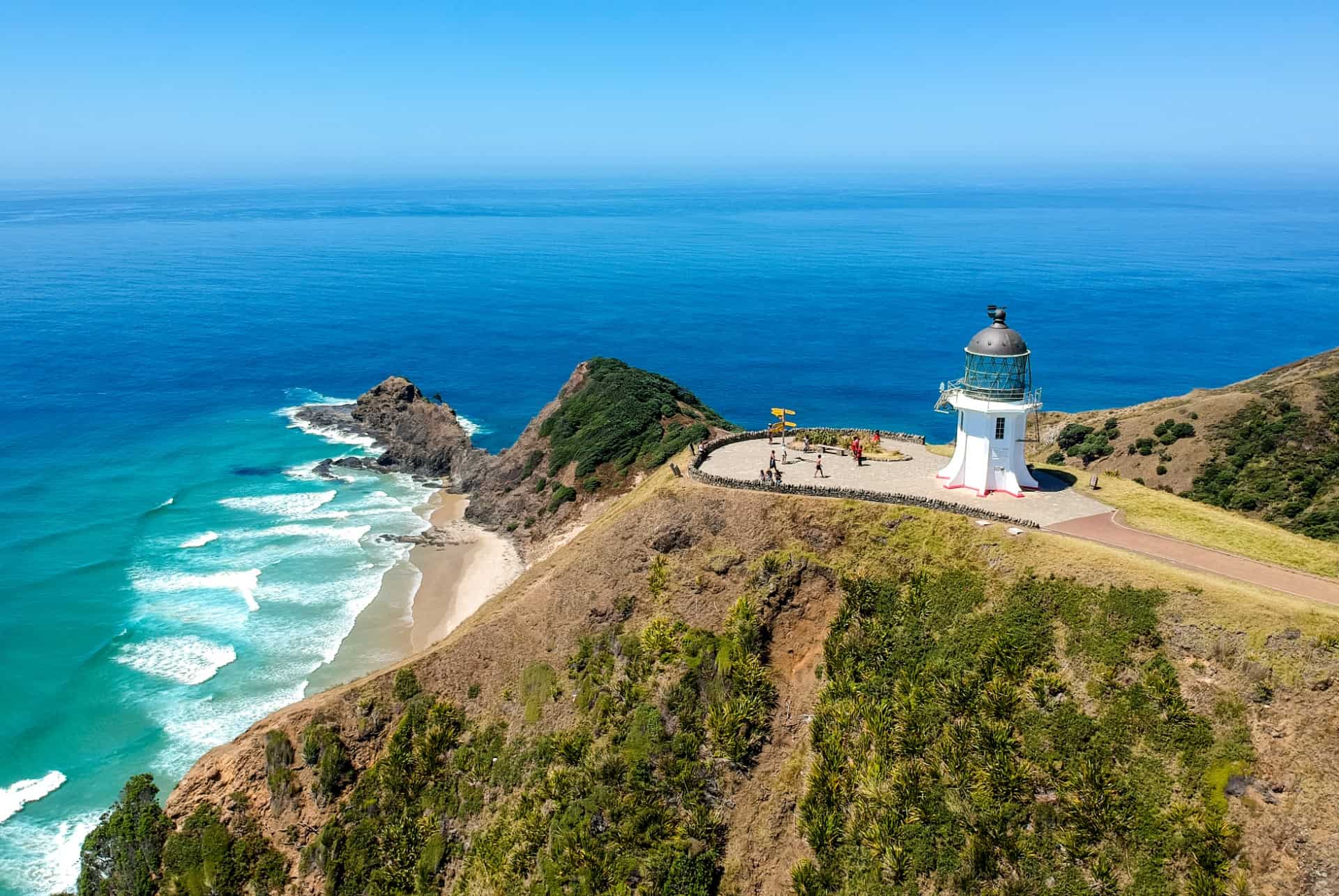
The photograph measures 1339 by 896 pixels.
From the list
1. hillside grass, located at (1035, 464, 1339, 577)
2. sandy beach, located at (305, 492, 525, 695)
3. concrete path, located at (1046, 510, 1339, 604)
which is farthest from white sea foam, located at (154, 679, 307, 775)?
hillside grass, located at (1035, 464, 1339, 577)

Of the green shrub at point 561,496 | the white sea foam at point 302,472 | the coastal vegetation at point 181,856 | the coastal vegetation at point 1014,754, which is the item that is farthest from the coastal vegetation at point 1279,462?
the white sea foam at point 302,472

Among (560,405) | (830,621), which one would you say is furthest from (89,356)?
(830,621)

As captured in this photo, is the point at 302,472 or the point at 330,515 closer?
the point at 330,515

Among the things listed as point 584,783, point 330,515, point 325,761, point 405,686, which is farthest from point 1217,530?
point 330,515

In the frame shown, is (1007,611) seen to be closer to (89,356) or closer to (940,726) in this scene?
(940,726)

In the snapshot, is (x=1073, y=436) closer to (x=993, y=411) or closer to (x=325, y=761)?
(x=993, y=411)

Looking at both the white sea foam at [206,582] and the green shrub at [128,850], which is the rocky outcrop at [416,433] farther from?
the green shrub at [128,850]

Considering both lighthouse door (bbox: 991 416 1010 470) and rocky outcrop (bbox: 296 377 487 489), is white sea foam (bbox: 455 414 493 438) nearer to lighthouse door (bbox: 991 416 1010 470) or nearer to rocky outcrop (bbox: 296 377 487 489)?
rocky outcrop (bbox: 296 377 487 489)
